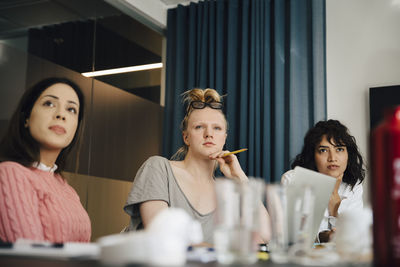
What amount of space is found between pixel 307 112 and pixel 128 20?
5.02ft

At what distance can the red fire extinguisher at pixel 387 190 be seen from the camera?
19.9 inches

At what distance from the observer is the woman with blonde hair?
1.60 metres

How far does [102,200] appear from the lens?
10.00 ft

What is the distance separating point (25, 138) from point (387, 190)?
46.9 inches

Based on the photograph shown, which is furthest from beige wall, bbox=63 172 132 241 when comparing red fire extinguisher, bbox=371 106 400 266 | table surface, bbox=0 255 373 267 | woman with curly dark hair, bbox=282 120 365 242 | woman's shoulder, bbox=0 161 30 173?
red fire extinguisher, bbox=371 106 400 266

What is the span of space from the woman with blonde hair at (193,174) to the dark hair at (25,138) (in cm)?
29

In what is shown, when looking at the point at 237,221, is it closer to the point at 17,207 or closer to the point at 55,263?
the point at 55,263

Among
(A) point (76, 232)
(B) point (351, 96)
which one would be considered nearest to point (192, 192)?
(A) point (76, 232)

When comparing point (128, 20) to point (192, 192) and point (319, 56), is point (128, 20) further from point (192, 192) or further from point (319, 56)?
point (192, 192)

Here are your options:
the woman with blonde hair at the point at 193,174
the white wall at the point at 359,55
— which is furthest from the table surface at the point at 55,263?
the white wall at the point at 359,55

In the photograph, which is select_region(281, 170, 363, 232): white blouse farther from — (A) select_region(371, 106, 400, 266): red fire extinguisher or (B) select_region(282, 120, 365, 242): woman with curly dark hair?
(A) select_region(371, 106, 400, 266): red fire extinguisher

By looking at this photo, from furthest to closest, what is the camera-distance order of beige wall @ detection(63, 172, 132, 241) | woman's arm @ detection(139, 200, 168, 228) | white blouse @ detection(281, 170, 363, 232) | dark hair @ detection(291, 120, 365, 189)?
beige wall @ detection(63, 172, 132, 241)
dark hair @ detection(291, 120, 365, 189)
white blouse @ detection(281, 170, 363, 232)
woman's arm @ detection(139, 200, 168, 228)

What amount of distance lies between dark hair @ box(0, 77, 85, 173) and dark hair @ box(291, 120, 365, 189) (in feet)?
4.48

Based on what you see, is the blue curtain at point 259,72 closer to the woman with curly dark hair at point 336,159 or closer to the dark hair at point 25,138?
the woman with curly dark hair at point 336,159
